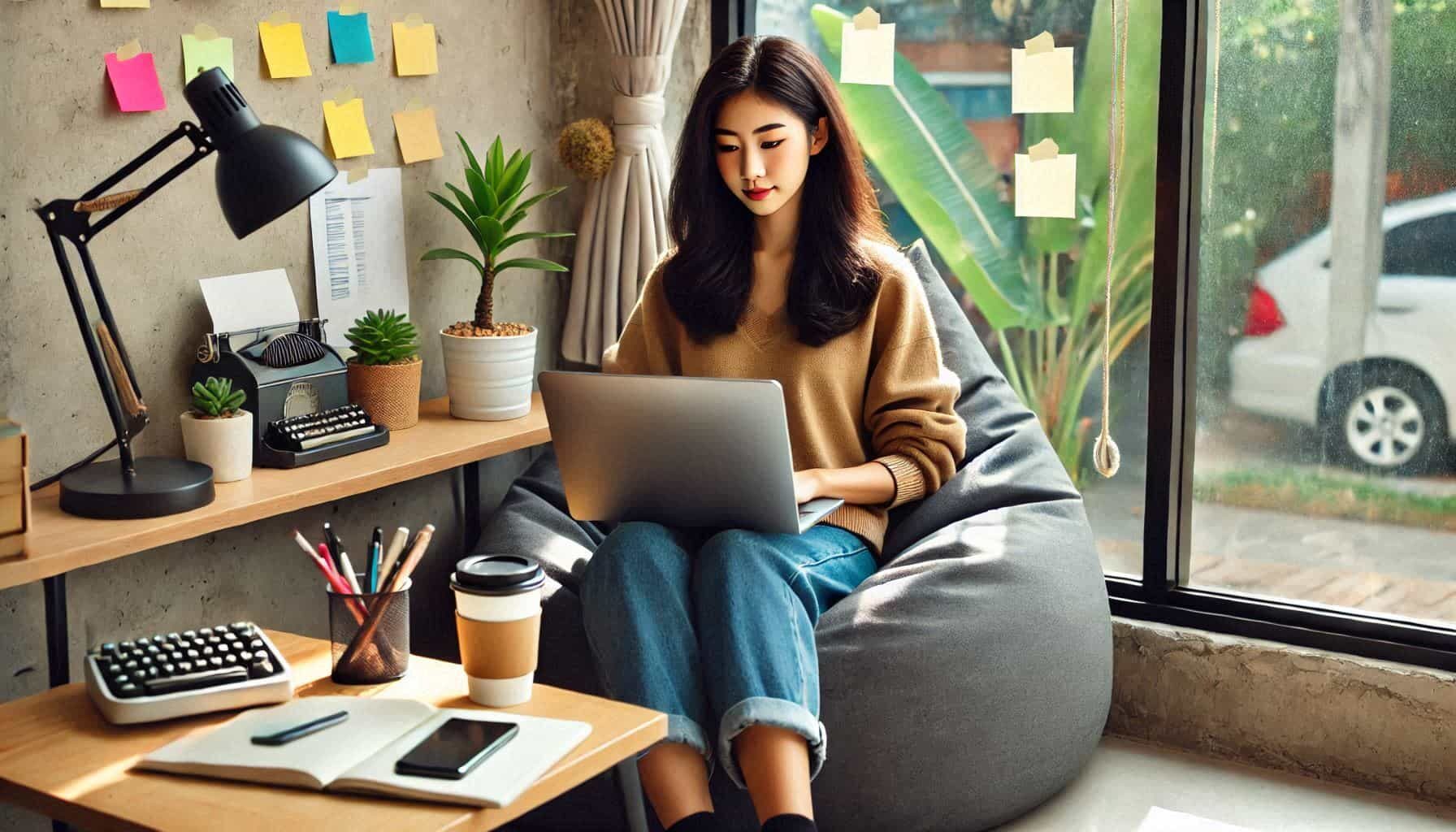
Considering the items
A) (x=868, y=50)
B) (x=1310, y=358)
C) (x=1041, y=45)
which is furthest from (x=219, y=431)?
(x=1310, y=358)

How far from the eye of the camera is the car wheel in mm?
2430

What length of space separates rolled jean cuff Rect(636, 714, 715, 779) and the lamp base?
2.37 feet

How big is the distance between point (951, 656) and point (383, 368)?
1.06 meters

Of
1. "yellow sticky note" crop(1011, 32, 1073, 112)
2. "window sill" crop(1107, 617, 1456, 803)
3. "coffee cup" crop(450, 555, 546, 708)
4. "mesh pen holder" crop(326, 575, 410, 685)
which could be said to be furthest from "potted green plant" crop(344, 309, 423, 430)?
"window sill" crop(1107, 617, 1456, 803)

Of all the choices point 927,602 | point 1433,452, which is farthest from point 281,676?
point 1433,452

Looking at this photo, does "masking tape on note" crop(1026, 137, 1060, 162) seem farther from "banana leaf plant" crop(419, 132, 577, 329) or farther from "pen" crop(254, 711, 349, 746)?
"pen" crop(254, 711, 349, 746)

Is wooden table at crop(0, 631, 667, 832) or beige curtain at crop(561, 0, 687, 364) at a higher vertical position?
beige curtain at crop(561, 0, 687, 364)

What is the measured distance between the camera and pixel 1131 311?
272cm

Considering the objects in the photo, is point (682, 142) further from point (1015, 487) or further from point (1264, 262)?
point (1264, 262)

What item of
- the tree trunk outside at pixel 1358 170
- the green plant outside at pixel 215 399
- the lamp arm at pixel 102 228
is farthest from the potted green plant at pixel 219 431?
the tree trunk outside at pixel 1358 170

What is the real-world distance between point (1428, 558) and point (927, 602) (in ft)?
3.09

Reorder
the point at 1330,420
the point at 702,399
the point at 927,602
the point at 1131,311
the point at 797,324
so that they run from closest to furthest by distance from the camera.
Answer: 1. the point at 702,399
2. the point at 927,602
3. the point at 797,324
4. the point at 1330,420
5. the point at 1131,311

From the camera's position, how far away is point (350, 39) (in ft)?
8.34

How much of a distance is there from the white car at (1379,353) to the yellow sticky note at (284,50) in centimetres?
170
